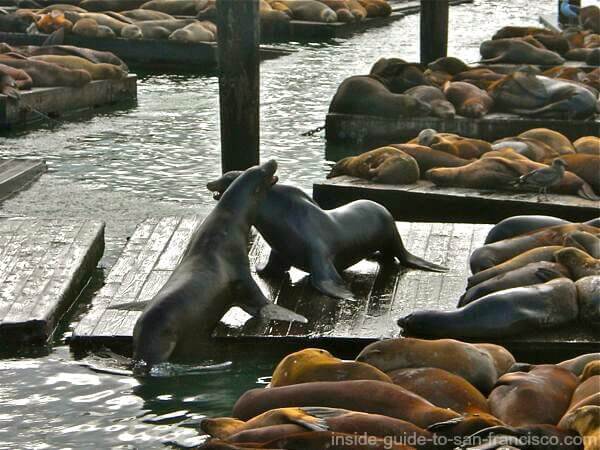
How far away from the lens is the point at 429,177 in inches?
338

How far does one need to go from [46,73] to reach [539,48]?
5.92 meters

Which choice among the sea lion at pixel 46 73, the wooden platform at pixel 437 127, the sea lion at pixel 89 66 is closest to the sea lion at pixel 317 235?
the wooden platform at pixel 437 127

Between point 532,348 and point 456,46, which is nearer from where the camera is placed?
point 532,348

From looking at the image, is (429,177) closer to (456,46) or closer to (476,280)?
(476,280)

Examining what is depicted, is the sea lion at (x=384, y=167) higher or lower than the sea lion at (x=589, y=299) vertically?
lower

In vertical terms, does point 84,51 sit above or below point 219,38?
below

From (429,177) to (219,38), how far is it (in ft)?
5.58

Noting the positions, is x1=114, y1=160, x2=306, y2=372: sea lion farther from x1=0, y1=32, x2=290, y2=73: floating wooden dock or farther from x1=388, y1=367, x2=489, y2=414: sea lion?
x1=0, y1=32, x2=290, y2=73: floating wooden dock

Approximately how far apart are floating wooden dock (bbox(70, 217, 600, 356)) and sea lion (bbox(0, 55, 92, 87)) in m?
5.93

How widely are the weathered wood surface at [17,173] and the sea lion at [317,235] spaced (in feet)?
10.6

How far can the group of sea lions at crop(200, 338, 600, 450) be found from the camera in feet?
12.9

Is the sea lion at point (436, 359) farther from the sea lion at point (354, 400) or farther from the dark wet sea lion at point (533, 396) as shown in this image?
the sea lion at point (354, 400)

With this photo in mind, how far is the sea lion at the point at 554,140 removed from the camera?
931cm

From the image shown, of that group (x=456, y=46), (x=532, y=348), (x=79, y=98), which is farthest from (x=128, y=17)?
(x=532, y=348)
